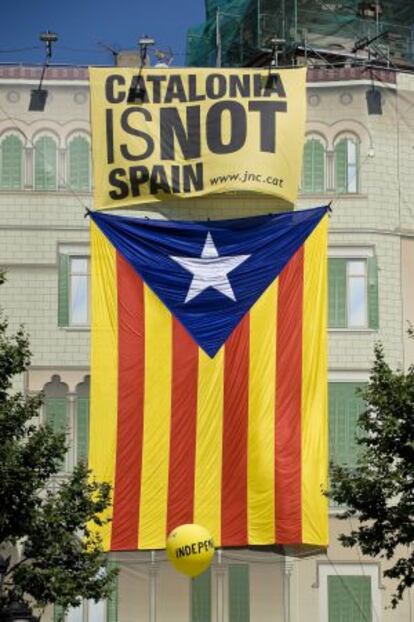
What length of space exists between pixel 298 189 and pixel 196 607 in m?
12.0

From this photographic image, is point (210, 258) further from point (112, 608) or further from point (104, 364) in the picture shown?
point (112, 608)

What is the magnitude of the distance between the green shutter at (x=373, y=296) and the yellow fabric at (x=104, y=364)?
7.21 m

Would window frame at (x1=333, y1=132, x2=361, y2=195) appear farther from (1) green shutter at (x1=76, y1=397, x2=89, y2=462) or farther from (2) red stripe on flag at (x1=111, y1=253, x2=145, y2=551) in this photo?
(1) green shutter at (x1=76, y1=397, x2=89, y2=462)

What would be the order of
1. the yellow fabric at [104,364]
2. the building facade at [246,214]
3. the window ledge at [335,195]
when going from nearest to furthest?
the yellow fabric at [104,364]
the building facade at [246,214]
the window ledge at [335,195]

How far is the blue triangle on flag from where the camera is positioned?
46031mm

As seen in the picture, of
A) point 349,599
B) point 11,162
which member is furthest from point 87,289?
point 349,599

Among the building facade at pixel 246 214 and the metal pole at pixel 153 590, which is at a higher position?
the building facade at pixel 246 214

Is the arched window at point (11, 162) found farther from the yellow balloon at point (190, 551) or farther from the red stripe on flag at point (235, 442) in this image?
the yellow balloon at point (190, 551)

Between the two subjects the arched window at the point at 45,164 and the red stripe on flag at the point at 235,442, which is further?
the arched window at the point at 45,164

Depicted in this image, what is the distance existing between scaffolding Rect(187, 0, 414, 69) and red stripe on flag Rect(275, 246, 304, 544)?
8.93m

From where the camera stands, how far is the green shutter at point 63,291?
154 ft

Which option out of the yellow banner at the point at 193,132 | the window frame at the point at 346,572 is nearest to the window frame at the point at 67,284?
the yellow banner at the point at 193,132

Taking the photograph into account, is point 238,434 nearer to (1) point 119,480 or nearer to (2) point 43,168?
(1) point 119,480

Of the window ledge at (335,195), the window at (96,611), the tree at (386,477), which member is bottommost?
the window at (96,611)
